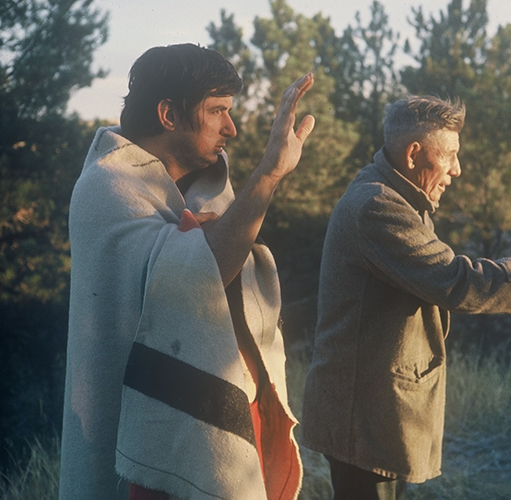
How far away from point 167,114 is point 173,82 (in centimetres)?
8

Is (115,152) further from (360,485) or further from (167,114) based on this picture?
(360,485)

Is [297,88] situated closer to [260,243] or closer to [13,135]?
[260,243]

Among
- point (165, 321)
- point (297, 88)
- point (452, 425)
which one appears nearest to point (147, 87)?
point (297, 88)

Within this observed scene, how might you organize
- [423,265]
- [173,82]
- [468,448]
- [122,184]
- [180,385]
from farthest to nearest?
[468,448] → [423,265] → [173,82] → [122,184] → [180,385]

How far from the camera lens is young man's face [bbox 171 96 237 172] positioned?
183cm

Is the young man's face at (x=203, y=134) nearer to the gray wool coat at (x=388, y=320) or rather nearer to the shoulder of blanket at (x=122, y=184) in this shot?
the shoulder of blanket at (x=122, y=184)

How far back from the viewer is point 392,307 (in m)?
2.42

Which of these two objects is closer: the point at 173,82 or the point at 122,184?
the point at 122,184

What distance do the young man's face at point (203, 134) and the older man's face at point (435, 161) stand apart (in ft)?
2.81

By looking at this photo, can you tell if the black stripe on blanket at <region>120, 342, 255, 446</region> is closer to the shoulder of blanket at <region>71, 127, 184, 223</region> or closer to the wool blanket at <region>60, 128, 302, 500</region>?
the wool blanket at <region>60, 128, 302, 500</region>

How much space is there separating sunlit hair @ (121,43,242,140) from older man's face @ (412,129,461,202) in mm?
854

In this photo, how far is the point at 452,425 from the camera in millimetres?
5258

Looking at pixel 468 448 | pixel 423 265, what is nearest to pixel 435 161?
pixel 423 265

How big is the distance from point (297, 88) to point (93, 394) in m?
0.84
